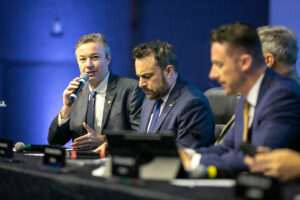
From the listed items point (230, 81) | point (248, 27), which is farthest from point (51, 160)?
point (248, 27)

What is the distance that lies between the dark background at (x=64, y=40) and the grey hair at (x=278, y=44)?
2438 mm

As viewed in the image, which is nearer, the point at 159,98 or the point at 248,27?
the point at 248,27

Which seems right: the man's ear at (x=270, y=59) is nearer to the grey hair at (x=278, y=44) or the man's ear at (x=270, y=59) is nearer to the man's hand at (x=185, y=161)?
the grey hair at (x=278, y=44)

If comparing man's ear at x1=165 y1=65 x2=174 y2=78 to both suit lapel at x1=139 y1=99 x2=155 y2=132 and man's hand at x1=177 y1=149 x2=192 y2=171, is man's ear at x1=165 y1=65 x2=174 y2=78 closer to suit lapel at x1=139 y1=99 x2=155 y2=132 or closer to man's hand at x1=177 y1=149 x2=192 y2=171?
suit lapel at x1=139 y1=99 x2=155 y2=132

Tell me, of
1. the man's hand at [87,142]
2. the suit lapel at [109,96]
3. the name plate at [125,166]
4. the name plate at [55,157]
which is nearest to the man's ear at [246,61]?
the name plate at [125,166]

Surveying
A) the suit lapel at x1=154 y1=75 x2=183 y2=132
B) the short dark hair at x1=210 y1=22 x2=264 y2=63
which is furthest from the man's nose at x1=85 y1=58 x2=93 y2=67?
the short dark hair at x1=210 y1=22 x2=264 y2=63

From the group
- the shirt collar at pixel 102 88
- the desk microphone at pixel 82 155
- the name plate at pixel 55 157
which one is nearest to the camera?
the name plate at pixel 55 157

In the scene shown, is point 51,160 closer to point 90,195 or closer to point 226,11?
point 90,195

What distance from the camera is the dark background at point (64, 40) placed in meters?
5.09

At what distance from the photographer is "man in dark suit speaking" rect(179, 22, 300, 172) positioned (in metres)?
1.74

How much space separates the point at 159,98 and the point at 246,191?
1573 millimetres

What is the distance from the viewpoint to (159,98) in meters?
2.81

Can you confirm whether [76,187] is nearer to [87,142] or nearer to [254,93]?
[254,93]

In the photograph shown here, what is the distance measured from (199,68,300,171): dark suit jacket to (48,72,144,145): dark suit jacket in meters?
1.45
